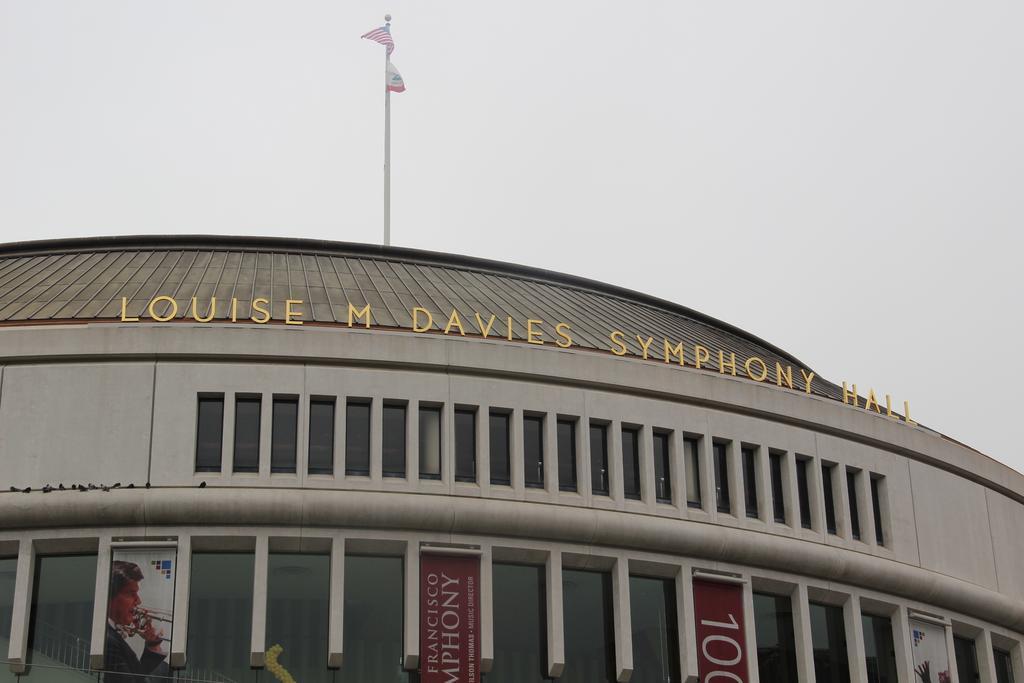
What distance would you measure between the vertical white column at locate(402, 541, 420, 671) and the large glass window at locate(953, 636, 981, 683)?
753 inches

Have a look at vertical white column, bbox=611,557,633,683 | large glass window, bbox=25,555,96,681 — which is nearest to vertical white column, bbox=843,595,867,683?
vertical white column, bbox=611,557,633,683

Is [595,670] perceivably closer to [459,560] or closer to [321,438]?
[459,560]

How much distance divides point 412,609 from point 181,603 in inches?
240

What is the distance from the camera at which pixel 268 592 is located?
4319cm

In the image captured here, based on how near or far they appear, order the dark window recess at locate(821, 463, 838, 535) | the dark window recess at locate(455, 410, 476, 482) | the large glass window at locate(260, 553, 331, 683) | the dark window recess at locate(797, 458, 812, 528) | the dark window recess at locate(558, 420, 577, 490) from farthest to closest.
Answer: the dark window recess at locate(821, 463, 838, 535)
the dark window recess at locate(797, 458, 812, 528)
the dark window recess at locate(558, 420, 577, 490)
the dark window recess at locate(455, 410, 476, 482)
the large glass window at locate(260, 553, 331, 683)

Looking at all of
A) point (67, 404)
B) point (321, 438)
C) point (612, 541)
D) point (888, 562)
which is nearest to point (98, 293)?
point (67, 404)

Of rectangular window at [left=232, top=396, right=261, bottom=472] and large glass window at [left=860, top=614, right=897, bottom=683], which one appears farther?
large glass window at [left=860, top=614, right=897, bottom=683]

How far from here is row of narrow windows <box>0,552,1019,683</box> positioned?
42219 mm

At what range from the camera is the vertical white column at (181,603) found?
41.6 meters

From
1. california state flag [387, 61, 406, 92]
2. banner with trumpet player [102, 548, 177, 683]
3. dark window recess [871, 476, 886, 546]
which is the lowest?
banner with trumpet player [102, 548, 177, 683]

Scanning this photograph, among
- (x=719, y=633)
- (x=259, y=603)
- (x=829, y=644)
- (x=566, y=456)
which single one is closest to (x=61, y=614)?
(x=259, y=603)

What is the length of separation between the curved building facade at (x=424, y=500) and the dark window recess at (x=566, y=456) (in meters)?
0.06

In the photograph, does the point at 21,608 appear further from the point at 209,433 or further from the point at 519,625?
the point at 519,625

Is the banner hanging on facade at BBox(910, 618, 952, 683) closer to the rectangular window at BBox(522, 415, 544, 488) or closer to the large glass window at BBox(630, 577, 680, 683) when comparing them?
the large glass window at BBox(630, 577, 680, 683)
